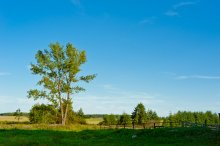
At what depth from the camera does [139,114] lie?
117 m

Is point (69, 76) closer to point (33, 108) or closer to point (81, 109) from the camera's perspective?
point (33, 108)

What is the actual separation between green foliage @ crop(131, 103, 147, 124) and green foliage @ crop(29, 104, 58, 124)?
33.5m

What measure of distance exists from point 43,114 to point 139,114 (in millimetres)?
36394

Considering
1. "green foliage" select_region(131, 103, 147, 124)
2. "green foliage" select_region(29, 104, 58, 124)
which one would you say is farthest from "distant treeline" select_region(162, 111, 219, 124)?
"green foliage" select_region(29, 104, 58, 124)

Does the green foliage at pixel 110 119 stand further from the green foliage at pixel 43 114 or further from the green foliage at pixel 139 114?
the green foliage at pixel 43 114

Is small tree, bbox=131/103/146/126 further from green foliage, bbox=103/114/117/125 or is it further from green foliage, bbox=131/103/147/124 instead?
green foliage, bbox=103/114/117/125

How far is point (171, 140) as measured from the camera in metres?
35.7

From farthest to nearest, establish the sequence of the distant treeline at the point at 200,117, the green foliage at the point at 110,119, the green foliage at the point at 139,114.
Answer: the distant treeline at the point at 200,117 → the green foliage at the point at 110,119 → the green foliage at the point at 139,114

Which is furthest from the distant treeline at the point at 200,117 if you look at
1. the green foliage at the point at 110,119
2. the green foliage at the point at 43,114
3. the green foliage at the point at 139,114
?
the green foliage at the point at 43,114

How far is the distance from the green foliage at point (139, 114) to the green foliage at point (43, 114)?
33.5 metres

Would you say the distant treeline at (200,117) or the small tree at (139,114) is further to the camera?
the distant treeline at (200,117)

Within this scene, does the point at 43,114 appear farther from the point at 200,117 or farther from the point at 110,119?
the point at 200,117

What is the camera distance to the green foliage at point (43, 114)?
89.3 m

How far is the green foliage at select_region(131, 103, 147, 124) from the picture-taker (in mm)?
115919
